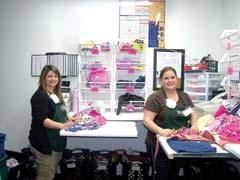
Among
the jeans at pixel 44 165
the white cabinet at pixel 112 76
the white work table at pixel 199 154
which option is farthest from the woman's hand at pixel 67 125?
the white work table at pixel 199 154

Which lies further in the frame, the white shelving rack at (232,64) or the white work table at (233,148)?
the white shelving rack at (232,64)

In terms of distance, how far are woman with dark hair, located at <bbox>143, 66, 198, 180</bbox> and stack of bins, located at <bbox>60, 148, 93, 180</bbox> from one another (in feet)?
2.93

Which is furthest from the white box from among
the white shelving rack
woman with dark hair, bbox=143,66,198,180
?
woman with dark hair, bbox=143,66,198,180

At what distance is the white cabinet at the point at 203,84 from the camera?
11.1 ft

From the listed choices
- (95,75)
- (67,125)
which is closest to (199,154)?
(67,125)

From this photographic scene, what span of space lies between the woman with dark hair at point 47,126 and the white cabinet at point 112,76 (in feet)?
2.34

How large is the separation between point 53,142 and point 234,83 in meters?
1.77

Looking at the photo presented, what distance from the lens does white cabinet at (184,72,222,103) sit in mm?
3387

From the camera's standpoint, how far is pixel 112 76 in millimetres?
3543

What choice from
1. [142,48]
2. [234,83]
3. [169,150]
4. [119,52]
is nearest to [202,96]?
[234,83]

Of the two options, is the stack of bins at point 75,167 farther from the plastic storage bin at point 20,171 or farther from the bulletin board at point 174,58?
the bulletin board at point 174,58

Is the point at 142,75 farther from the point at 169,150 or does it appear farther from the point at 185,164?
the point at 169,150

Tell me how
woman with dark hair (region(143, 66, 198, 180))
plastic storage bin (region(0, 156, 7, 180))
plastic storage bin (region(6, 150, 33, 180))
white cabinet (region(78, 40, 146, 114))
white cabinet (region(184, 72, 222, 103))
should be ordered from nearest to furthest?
woman with dark hair (region(143, 66, 198, 180)) → plastic storage bin (region(0, 156, 7, 180)) → plastic storage bin (region(6, 150, 33, 180)) → white cabinet (region(184, 72, 222, 103)) → white cabinet (region(78, 40, 146, 114))

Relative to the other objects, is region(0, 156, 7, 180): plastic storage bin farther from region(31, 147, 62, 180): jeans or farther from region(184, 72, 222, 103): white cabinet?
region(184, 72, 222, 103): white cabinet
